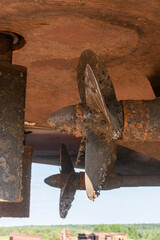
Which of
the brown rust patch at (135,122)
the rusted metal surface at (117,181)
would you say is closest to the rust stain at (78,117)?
the brown rust patch at (135,122)

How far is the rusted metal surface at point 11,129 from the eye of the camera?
3910mm

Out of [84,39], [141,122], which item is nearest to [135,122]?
[141,122]

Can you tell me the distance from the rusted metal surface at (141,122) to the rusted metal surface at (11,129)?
1099 mm

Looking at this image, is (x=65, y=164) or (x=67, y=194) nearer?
(x=67, y=194)

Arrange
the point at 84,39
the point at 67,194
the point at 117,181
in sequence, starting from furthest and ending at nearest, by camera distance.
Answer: the point at 117,181, the point at 67,194, the point at 84,39

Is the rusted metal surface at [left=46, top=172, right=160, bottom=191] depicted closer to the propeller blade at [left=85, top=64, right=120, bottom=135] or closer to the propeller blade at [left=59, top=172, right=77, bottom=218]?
the propeller blade at [left=59, top=172, right=77, bottom=218]

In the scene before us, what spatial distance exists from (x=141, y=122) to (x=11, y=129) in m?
1.34

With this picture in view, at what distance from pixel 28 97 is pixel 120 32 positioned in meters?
2.70

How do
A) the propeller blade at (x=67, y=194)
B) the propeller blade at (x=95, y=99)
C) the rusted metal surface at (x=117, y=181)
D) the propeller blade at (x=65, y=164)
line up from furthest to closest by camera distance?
the propeller blade at (x=65, y=164), the rusted metal surface at (x=117, y=181), the propeller blade at (x=67, y=194), the propeller blade at (x=95, y=99)

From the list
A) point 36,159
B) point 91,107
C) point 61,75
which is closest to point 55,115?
point 91,107

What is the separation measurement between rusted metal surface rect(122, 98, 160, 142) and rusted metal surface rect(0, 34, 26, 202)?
1099 millimetres

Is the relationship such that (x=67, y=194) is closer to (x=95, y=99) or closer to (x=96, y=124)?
(x=96, y=124)

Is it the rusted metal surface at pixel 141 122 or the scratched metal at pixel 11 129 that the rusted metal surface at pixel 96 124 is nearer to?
the rusted metal surface at pixel 141 122

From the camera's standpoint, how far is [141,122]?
4074 mm
